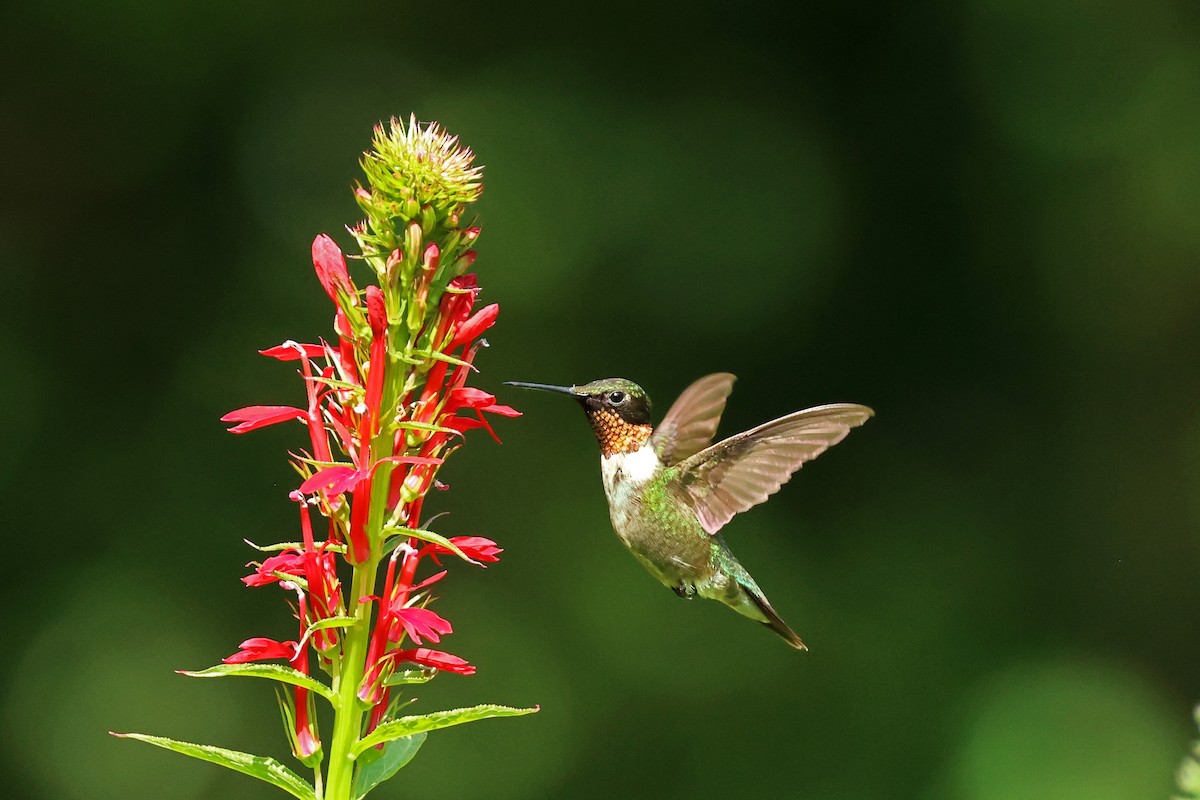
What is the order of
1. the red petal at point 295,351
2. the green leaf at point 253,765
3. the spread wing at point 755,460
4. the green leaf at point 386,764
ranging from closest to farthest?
the green leaf at point 253,765 < the green leaf at point 386,764 < the red petal at point 295,351 < the spread wing at point 755,460

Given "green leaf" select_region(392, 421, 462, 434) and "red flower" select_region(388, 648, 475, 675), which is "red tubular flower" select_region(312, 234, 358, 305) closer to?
"green leaf" select_region(392, 421, 462, 434)

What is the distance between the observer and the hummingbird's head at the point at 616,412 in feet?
6.63

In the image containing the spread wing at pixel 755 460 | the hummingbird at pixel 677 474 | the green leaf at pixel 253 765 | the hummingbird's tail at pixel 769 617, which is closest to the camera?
the green leaf at pixel 253 765

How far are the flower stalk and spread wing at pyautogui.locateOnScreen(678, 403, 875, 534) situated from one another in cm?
73

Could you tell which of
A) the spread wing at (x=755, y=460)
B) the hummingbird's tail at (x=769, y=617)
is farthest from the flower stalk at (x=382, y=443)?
the hummingbird's tail at (x=769, y=617)

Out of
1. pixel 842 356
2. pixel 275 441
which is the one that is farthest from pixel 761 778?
pixel 275 441

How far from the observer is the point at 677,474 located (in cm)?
206

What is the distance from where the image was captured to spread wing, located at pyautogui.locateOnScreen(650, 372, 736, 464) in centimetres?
203

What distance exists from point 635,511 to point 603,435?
135mm

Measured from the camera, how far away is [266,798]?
11.8ft

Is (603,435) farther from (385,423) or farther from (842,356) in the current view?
(842,356)

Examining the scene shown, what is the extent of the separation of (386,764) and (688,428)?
3.15 ft

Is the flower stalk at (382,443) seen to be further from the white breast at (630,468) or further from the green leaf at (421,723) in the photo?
the white breast at (630,468)

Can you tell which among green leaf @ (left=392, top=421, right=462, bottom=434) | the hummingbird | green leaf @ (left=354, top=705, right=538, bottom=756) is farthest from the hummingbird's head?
green leaf @ (left=354, top=705, right=538, bottom=756)
